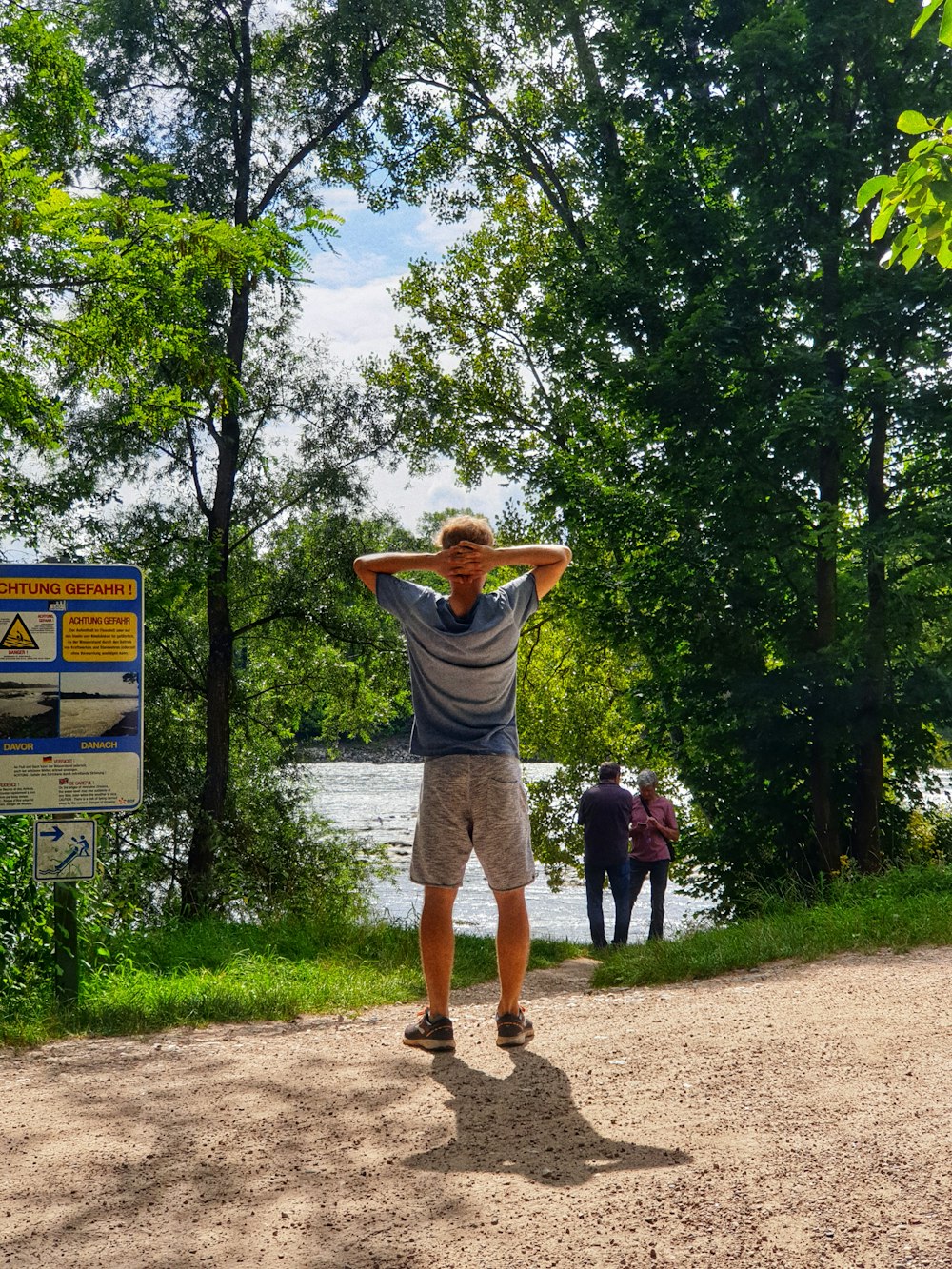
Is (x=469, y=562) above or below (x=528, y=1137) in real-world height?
above

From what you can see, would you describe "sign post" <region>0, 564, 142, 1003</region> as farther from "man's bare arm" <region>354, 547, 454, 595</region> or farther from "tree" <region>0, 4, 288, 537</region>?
"man's bare arm" <region>354, 547, 454, 595</region>

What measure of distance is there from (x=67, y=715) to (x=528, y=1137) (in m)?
3.75

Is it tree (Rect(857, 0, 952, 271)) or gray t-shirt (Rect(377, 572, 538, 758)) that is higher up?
tree (Rect(857, 0, 952, 271))

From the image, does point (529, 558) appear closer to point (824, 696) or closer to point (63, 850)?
point (63, 850)

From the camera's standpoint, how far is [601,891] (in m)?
10.4

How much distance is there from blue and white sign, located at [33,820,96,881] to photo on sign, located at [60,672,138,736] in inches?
18.8

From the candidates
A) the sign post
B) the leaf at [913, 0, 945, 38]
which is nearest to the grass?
the sign post

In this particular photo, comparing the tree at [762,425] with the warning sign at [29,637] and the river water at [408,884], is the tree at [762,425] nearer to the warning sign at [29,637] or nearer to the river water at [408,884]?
the river water at [408,884]

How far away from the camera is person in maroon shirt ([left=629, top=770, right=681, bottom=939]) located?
11.0 metres

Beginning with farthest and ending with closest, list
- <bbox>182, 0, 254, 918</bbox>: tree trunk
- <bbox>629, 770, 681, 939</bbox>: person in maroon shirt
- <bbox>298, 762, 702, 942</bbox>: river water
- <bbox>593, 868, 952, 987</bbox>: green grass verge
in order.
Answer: <bbox>298, 762, 702, 942</bbox>: river water
<bbox>182, 0, 254, 918</bbox>: tree trunk
<bbox>629, 770, 681, 939</bbox>: person in maroon shirt
<bbox>593, 868, 952, 987</bbox>: green grass verge

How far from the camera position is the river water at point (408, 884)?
19.5 m

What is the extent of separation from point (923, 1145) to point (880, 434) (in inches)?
437

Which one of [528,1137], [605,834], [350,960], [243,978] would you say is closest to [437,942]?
[528,1137]

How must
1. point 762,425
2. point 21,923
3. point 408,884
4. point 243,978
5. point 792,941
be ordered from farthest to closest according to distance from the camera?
point 408,884 < point 762,425 < point 792,941 < point 243,978 < point 21,923
